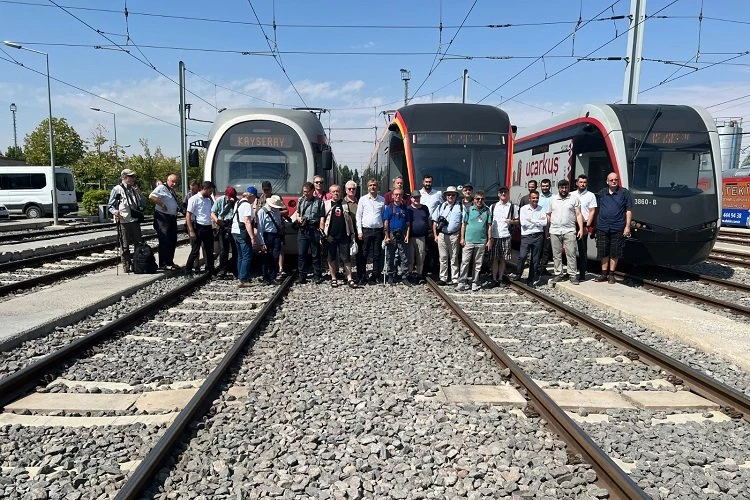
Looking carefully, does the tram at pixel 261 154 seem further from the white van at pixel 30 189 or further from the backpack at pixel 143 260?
the white van at pixel 30 189

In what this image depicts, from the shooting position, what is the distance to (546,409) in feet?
14.1

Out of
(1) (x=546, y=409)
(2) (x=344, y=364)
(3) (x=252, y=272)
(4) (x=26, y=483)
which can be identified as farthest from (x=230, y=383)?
(3) (x=252, y=272)

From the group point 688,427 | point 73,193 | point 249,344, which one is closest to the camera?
point 688,427

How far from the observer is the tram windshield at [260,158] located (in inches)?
451

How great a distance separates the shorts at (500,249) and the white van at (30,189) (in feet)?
90.7

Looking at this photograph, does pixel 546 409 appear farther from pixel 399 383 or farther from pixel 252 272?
pixel 252 272

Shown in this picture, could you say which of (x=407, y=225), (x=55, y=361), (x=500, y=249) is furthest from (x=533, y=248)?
(x=55, y=361)

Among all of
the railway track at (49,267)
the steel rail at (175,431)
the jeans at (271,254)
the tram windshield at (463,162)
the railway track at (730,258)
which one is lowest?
the railway track at (49,267)

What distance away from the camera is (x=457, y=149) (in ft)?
37.1

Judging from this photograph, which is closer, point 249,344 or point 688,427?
point 688,427

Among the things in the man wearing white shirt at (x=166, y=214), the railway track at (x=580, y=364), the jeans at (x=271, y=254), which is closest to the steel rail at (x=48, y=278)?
the man wearing white shirt at (x=166, y=214)

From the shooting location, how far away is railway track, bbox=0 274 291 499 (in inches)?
143

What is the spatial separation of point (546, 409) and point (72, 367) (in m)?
4.29

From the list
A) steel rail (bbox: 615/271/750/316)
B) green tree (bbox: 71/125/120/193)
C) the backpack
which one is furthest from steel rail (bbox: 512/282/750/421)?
green tree (bbox: 71/125/120/193)
